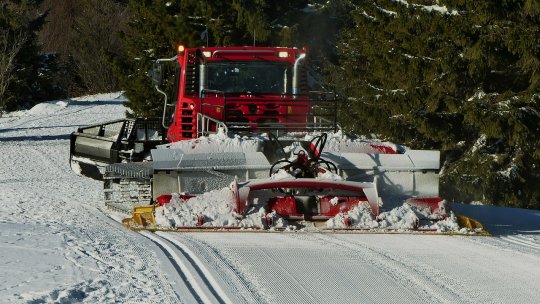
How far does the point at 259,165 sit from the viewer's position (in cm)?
1155

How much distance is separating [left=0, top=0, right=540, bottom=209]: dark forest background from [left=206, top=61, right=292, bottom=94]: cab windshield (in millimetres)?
1108

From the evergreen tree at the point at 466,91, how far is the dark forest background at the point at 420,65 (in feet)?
0.10

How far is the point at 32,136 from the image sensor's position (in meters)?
36.2

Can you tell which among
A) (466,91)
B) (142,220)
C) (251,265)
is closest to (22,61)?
(466,91)

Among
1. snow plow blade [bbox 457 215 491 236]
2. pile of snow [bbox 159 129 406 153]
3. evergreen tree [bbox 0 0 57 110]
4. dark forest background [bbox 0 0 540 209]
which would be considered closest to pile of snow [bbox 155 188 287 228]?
pile of snow [bbox 159 129 406 153]

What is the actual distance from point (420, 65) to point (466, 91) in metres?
1.27

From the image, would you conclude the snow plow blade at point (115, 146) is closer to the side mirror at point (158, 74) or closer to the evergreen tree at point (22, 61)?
the side mirror at point (158, 74)

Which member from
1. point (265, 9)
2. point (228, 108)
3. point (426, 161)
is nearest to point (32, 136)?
point (265, 9)

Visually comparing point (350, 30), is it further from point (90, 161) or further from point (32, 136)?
point (90, 161)

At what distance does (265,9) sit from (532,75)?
13192 mm

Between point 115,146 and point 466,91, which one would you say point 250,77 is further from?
point 466,91

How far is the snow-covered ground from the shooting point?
7004 mm

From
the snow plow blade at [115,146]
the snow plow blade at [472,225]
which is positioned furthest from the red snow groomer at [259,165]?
the snow plow blade at [115,146]

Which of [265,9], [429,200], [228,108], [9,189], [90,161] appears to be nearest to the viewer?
[429,200]
